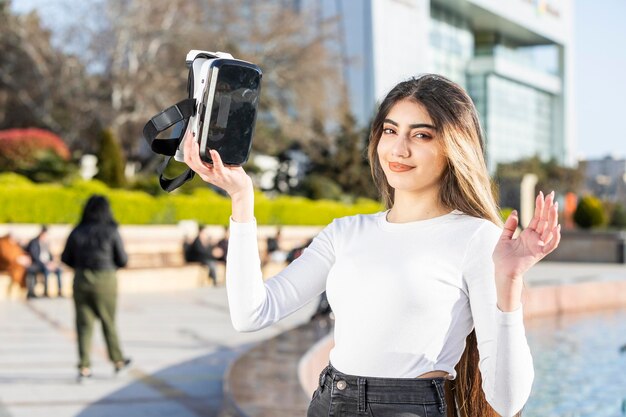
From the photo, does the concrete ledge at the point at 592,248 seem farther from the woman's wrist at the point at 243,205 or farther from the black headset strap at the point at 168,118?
the black headset strap at the point at 168,118

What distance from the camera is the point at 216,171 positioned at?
211 centimetres

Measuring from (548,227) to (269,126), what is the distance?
35.9 m

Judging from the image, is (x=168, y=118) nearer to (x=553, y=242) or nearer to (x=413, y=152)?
(x=413, y=152)

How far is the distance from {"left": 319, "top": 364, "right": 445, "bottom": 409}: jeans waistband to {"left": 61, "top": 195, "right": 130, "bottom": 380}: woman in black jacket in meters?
6.13

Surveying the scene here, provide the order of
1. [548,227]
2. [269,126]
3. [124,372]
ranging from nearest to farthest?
[548,227] → [124,372] → [269,126]

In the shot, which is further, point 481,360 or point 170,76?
point 170,76

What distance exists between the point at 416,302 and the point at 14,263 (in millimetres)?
14072

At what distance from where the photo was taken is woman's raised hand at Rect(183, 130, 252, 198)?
2.08 m

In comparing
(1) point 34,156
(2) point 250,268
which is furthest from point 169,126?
(1) point 34,156

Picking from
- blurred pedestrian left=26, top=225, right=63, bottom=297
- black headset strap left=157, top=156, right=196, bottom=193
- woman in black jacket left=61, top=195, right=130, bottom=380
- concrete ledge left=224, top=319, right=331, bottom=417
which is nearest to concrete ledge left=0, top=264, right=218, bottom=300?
blurred pedestrian left=26, top=225, right=63, bottom=297

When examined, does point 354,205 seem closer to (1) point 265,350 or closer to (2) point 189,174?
(1) point 265,350

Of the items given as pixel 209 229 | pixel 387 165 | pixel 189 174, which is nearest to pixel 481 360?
pixel 387 165

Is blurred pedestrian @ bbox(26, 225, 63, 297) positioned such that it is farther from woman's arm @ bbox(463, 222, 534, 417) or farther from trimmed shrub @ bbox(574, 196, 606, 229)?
trimmed shrub @ bbox(574, 196, 606, 229)

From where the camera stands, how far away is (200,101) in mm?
2078
